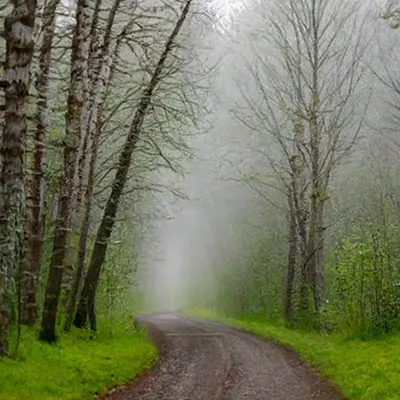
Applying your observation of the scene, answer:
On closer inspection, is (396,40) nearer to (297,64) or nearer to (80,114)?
(297,64)

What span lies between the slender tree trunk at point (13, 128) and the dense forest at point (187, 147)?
19 mm

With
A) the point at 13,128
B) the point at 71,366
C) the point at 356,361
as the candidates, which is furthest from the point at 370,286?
the point at 13,128

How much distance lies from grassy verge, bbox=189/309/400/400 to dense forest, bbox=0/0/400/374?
2.53 feet

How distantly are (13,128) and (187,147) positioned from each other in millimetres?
6779

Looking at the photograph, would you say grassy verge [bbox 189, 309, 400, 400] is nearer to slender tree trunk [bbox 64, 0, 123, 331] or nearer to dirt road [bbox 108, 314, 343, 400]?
dirt road [bbox 108, 314, 343, 400]

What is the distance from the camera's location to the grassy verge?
26.6ft

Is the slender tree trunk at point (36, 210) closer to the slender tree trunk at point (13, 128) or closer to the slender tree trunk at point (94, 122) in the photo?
the slender tree trunk at point (94, 122)

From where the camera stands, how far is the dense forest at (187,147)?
1083cm

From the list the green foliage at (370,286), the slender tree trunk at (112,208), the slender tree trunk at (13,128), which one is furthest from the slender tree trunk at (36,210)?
the green foliage at (370,286)

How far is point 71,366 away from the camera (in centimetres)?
926

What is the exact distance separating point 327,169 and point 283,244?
7.85 metres

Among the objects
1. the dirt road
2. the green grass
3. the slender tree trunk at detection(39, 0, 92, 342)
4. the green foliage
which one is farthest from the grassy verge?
the slender tree trunk at detection(39, 0, 92, 342)

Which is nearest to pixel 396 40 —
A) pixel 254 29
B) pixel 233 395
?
pixel 254 29

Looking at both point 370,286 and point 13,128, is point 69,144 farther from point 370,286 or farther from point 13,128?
point 370,286
